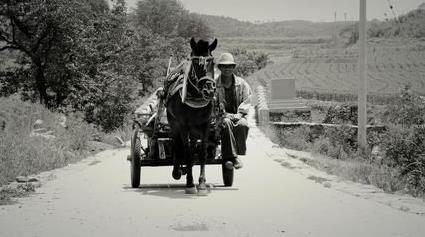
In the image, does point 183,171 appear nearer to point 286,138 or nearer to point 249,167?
point 249,167

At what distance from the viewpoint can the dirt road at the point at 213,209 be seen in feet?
27.9

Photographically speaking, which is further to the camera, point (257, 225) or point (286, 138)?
point (286, 138)

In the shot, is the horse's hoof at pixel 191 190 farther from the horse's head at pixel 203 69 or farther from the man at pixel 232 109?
the horse's head at pixel 203 69

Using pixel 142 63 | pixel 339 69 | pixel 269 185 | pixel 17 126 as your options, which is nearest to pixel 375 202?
pixel 269 185

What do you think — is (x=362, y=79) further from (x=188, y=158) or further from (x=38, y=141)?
(x=188, y=158)

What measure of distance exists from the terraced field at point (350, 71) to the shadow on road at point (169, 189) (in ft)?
118

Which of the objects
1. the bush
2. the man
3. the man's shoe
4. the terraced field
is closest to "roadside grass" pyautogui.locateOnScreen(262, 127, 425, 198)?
the bush

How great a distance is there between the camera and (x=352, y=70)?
257 ft

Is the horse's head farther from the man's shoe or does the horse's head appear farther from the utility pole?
the utility pole

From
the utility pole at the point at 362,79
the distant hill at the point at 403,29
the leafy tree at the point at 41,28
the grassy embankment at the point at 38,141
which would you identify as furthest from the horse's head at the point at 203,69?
the distant hill at the point at 403,29

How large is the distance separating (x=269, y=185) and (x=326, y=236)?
520cm

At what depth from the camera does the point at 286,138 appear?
29.0m

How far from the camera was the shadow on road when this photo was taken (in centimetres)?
1177

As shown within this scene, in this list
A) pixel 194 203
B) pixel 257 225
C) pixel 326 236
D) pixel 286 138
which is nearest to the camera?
pixel 326 236
